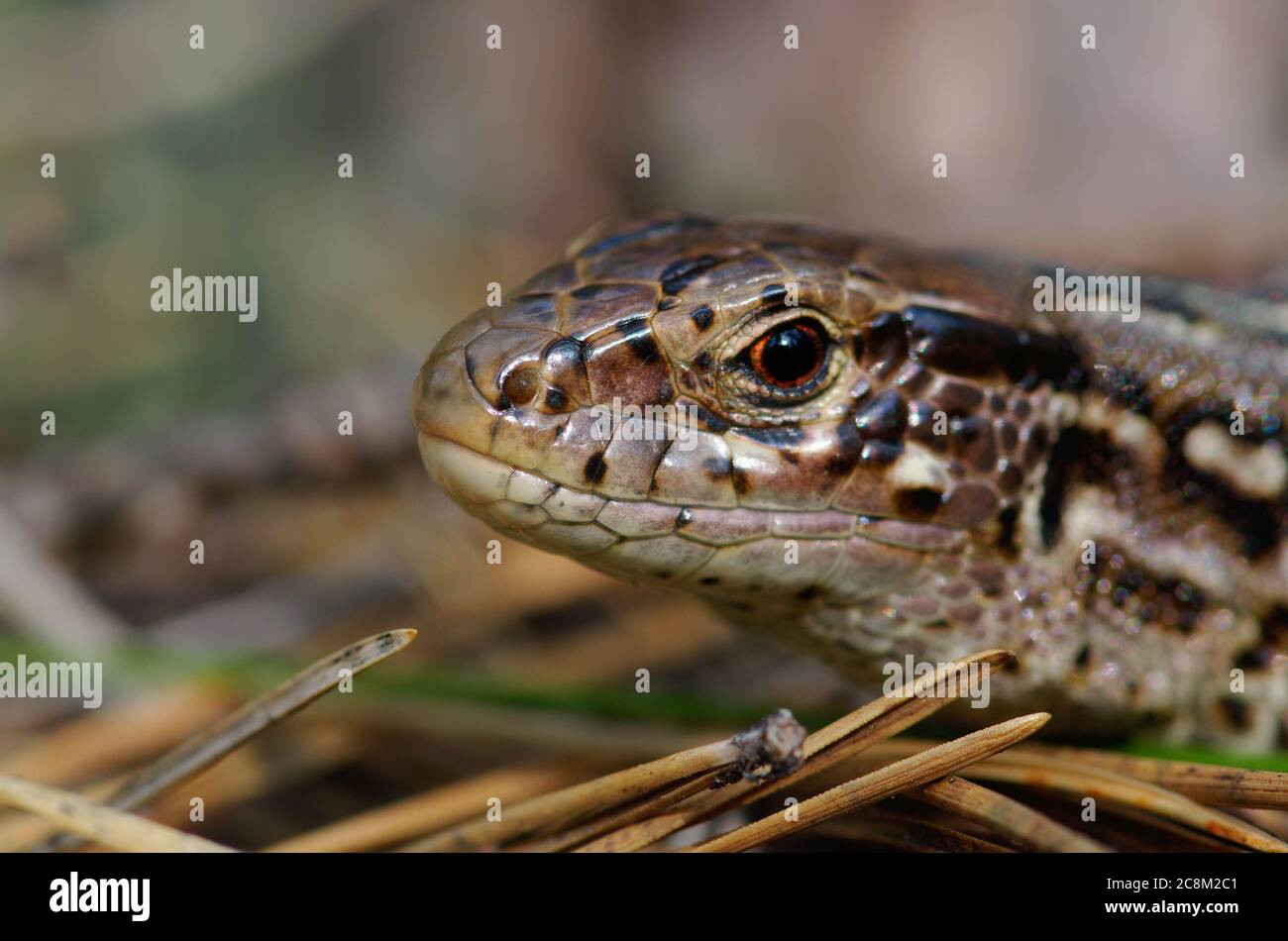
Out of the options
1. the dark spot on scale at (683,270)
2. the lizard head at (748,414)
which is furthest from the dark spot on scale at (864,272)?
the dark spot on scale at (683,270)

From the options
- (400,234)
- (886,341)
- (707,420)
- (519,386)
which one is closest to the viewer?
(519,386)

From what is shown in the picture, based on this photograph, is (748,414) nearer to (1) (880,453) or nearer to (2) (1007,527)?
(1) (880,453)

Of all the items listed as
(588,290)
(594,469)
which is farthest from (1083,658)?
(588,290)

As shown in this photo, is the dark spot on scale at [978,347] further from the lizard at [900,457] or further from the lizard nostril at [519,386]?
the lizard nostril at [519,386]

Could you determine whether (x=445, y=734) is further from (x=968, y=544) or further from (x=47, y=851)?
(x=968, y=544)

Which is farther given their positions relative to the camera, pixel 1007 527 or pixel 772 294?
pixel 1007 527

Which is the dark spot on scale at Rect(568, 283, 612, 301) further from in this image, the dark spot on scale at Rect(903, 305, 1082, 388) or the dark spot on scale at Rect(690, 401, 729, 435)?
the dark spot on scale at Rect(903, 305, 1082, 388)

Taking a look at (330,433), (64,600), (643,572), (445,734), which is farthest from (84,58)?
(643,572)
